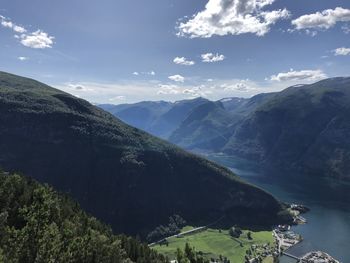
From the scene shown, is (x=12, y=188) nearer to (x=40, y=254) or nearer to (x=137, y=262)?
(x=137, y=262)

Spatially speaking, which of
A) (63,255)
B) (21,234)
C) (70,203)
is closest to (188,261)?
(63,255)

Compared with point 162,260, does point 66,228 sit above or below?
above

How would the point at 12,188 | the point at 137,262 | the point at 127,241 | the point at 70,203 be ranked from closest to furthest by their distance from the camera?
the point at 137,262 < the point at 12,188 < the point at 127,241 < the point at 70,203

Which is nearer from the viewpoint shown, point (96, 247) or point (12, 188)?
point (96, 247)

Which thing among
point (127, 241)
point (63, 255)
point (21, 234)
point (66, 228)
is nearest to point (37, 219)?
point (66, 228)

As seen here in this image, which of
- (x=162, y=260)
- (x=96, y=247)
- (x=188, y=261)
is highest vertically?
(x=188, y=261)

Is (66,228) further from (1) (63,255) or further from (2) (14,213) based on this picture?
(1) (63,255)

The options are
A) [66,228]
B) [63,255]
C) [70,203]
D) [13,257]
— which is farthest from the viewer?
[70,203]
